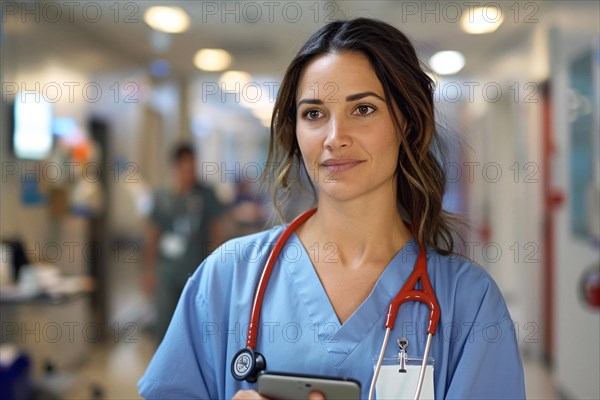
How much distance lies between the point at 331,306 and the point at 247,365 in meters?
0.18

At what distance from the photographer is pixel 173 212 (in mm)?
3598

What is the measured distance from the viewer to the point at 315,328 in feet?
3.35

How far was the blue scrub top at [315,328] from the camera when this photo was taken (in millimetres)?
975

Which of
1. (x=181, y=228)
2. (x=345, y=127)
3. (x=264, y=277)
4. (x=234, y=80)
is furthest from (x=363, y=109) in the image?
(x=234, y=80)

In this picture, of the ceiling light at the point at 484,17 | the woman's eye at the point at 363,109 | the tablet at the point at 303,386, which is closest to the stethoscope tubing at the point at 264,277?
the tablet at the point at 303,386

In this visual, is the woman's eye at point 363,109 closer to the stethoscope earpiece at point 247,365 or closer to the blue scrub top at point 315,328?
the blue scrub top at point 315,328

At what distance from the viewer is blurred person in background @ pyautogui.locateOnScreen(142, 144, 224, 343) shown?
3416mm

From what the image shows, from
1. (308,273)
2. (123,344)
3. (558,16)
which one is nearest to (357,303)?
(308,273)

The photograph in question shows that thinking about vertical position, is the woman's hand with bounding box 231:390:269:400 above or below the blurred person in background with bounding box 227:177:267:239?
below

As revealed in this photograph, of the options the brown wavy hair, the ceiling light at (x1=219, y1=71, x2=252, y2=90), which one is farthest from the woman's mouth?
the ceiling light at (x1=219, y1=71, x2=252, y2=90)

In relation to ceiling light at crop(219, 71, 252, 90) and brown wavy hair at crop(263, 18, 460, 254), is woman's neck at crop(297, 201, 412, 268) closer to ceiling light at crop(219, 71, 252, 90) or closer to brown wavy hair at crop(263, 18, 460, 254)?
brown wavy hair at crop(263, 18, 460, 254)

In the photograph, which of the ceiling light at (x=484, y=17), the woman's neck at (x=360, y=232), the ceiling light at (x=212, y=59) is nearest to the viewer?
the woman's neck at (x=360, y=232)

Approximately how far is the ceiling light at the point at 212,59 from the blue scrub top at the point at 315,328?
10.1ft

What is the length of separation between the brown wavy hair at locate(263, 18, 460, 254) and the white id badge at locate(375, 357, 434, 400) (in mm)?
213
